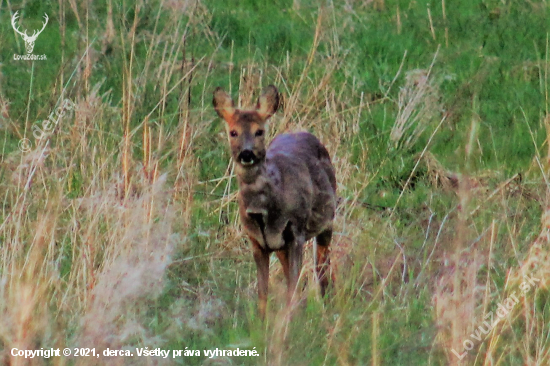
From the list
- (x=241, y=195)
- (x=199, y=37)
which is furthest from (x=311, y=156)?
(x=199, y=37)

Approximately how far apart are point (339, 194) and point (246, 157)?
69.7 inches

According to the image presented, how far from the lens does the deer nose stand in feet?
19.2

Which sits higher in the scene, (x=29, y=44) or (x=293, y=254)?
(x=293, y=254)

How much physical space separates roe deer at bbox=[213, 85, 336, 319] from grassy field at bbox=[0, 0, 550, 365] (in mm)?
194

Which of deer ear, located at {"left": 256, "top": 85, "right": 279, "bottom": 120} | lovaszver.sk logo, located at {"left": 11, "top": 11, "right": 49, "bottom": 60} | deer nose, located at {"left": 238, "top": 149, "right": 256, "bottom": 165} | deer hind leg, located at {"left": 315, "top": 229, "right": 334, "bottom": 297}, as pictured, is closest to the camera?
deer nose, located at {"left": 238, "top": 149, "right": 256, "bottom": 165}

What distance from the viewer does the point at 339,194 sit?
7.55 m

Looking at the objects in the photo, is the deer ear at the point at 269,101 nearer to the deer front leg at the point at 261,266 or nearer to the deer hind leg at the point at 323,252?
the deer front leg at the point at 261,266

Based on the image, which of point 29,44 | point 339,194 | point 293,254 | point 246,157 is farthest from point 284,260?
point 29,44

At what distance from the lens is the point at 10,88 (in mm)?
9422

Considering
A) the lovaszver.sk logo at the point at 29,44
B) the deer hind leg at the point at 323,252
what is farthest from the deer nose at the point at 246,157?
the lovaszver.sk logo at the point at 29,44

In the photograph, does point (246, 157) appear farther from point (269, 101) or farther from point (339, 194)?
point (339, 194)

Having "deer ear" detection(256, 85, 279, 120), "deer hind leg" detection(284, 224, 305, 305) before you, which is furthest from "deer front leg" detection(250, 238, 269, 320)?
"deer ear" detection(256, 85, 279, 120)

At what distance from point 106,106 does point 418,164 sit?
2297 millimetres

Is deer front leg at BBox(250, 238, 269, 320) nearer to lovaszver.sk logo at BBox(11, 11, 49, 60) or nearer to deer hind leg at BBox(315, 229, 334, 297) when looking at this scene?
deer hind leg at BBox(315, 229, 334, 297)
